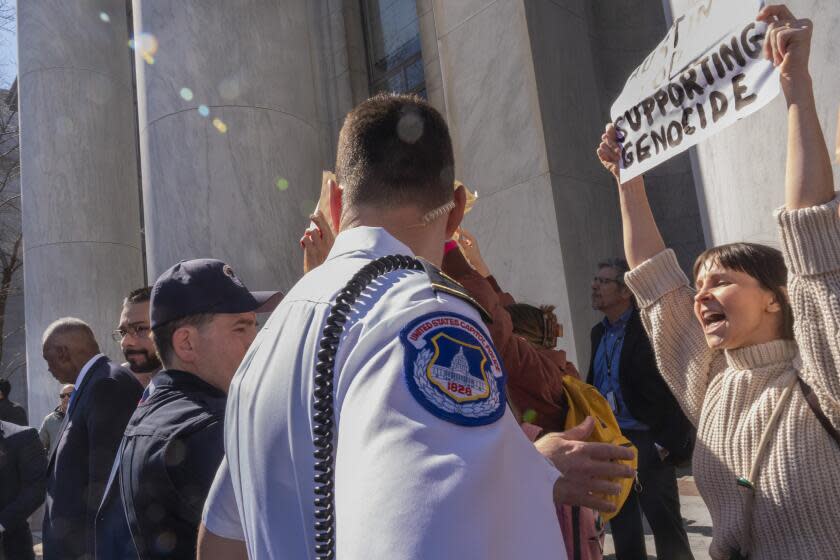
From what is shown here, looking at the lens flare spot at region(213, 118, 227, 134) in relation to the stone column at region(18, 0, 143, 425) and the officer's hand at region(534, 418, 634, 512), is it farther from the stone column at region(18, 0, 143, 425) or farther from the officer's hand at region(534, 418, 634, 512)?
the officer's hand at region(534, 418, 634, 512)

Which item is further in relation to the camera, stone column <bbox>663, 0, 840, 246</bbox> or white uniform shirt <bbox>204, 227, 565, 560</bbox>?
stone column <bbox>663, 0, 840, 246</bbox>

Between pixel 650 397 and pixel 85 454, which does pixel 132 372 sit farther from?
pixel 650 397

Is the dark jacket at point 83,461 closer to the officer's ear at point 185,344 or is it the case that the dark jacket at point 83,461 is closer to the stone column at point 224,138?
the officer's ear at point 185,344

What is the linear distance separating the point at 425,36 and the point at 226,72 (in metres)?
3.53

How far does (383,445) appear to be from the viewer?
35.5 inches

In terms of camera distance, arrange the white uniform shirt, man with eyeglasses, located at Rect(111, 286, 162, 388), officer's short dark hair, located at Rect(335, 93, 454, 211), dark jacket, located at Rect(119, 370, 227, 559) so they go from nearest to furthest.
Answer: the white uniform shirt < officer's short dark hair, located at Rect(335, 93, 454, 211) < dark jacket, located at Rect(119, 370, 227, 559) < man with eyeglasses, located at Rect(111, 286, 162, 388)

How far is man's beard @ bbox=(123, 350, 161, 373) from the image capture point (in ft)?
13.9

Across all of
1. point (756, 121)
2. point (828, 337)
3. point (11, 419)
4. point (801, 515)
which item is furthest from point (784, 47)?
point (11, 419)

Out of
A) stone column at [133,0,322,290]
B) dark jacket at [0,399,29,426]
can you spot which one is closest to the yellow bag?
stone column at [133,0,322,290]

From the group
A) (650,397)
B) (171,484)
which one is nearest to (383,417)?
(171,484)

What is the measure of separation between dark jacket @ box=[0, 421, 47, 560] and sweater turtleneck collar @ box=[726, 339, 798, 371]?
4787mm

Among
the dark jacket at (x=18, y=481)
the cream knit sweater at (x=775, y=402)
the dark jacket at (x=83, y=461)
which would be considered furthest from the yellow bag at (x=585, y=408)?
the dark jacket at (x=18, y=481)

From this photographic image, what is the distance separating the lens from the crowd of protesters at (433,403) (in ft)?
3.06

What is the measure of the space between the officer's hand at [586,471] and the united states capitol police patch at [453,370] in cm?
33
